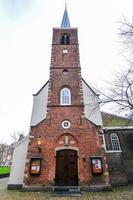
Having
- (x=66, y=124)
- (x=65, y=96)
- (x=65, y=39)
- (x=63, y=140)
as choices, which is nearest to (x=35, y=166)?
(x=63, y=140)

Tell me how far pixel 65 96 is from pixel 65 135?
3.81 m

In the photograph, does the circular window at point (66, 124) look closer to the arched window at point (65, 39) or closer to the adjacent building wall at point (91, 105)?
the adjacent building wall at point (91, 105)

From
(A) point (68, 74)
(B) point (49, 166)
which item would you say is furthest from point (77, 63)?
(B) point (49, 166)

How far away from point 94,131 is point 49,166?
4.51m

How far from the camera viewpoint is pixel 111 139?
1609 cm

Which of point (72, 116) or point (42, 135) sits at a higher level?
point (72, 116)

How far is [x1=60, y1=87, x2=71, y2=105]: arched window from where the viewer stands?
1511cm

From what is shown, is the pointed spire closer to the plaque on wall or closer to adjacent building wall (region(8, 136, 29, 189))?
adjacent building wall (region(8, 136, 29, 189))

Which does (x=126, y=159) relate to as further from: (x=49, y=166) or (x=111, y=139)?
(x=49, y=166)

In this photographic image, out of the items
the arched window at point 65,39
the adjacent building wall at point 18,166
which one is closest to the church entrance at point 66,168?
the adjacent building wall at point 18,166

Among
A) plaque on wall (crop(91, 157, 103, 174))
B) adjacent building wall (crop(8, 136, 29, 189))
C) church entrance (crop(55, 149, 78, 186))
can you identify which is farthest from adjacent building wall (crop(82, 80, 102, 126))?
adjacent building wall (crop(8, 136, 29, 189))

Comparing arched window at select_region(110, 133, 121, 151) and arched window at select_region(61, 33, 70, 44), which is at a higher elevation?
arched window at select_region(61, 33, 70, 44)

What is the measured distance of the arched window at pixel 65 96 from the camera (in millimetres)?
15109

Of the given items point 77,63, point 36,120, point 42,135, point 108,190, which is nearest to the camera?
point 108,190
